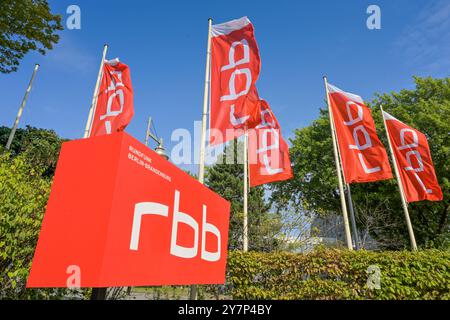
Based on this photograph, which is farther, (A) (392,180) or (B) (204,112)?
(A) (392,180)

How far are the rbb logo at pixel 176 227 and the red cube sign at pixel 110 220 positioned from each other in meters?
0.01

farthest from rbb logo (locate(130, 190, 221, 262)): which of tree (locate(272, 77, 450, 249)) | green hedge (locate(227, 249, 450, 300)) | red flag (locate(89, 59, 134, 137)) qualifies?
tree (locate(272, 77, 450, 249))

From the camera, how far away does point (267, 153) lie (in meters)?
11.9

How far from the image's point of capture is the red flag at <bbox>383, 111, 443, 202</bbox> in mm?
12211

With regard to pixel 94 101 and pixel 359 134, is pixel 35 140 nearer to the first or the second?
pixel 94 101

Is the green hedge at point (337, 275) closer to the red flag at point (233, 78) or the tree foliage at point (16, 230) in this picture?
the red flag at point (233, 78)

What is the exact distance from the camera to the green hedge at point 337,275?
294 inches

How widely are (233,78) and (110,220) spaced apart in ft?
20.0

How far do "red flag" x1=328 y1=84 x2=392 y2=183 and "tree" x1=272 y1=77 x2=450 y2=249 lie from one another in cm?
716

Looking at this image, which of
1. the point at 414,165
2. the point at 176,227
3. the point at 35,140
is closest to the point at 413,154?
the point at 414,165

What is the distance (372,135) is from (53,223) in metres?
10.6

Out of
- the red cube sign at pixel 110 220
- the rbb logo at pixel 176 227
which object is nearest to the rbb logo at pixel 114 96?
the rbb logo at pixel 176 227

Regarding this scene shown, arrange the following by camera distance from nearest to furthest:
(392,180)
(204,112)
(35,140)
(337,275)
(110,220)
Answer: (110,220)
(204,112)
(337,275)
(392,180)
(35,140)
